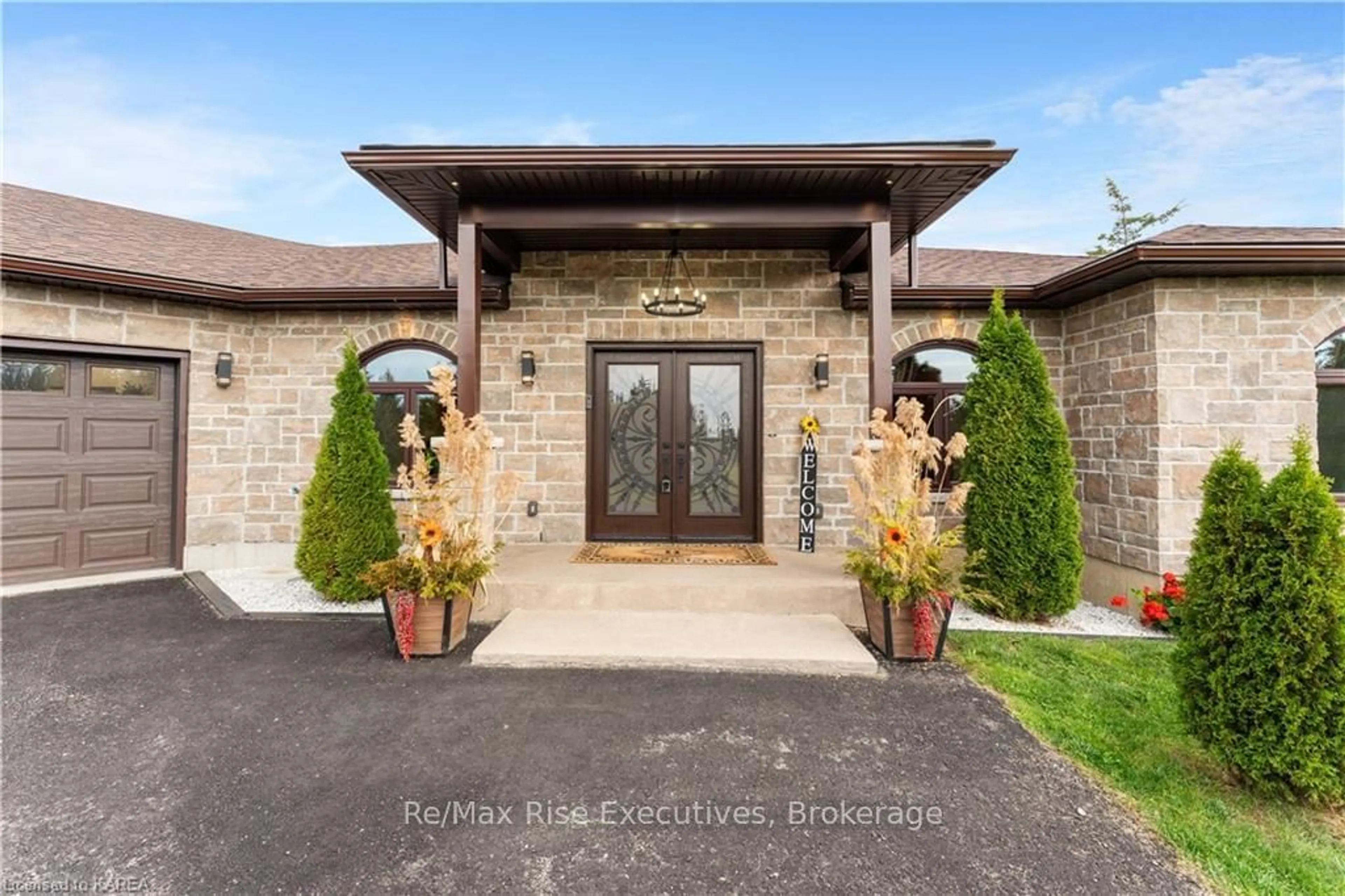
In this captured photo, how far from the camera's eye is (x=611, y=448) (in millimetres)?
6023

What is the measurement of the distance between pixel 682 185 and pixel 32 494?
256 inches

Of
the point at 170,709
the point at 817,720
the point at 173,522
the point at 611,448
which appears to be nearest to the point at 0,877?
the point at 170,709

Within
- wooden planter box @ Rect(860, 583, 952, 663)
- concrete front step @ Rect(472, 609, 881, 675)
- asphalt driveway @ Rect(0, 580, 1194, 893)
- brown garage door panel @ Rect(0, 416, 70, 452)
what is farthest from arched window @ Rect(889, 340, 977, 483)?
brown garage door panel @ Rect(0, 416, 70, 452)

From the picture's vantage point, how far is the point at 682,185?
4.31 metres

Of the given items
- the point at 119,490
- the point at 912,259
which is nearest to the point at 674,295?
the point at 912,259

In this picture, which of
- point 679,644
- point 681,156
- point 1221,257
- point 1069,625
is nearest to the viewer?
point 679,644

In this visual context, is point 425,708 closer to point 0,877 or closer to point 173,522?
point 0,877

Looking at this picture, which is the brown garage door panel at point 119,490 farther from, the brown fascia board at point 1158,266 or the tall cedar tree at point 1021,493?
the tall cedar tree at point 1021,493

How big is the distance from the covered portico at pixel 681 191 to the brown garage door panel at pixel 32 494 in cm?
430

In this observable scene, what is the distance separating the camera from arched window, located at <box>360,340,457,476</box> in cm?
629

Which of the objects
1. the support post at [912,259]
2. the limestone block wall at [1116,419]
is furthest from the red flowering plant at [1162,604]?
the support post at [912,259]

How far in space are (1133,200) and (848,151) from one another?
61.2ft

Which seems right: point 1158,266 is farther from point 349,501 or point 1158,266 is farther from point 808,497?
Result: point 349,501

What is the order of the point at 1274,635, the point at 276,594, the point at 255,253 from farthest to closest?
the point at 255,253 → the point at 276,594 → the point at 1274,635
